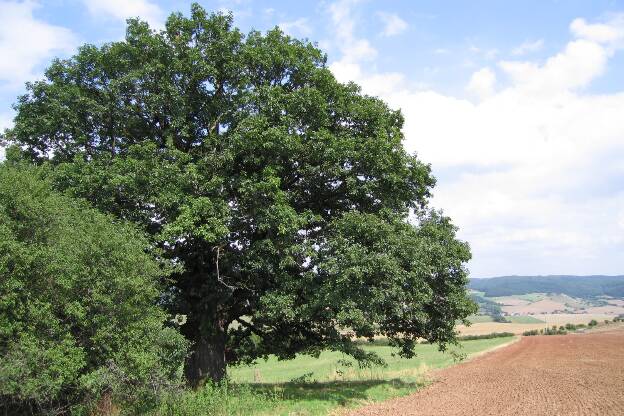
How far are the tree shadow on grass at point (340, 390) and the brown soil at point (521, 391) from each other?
861mm

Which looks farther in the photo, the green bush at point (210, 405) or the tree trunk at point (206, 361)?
the tree trunk at point (206, 361)

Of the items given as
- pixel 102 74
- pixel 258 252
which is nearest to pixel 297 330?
pixel 258 252

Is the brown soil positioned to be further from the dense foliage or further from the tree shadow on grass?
the dense foliage

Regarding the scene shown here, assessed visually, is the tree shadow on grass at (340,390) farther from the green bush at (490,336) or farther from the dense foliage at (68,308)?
the green bush at (490,336)

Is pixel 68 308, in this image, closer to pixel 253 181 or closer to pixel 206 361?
pixel 253 181

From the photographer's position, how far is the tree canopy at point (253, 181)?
18.7 metres

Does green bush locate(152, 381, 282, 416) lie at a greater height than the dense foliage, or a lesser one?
lesser

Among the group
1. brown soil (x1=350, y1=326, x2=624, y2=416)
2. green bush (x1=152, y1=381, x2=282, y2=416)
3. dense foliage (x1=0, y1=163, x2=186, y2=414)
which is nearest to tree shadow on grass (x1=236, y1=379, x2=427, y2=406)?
brown soil (x1=350, y1=326, x2=624, y2=416)

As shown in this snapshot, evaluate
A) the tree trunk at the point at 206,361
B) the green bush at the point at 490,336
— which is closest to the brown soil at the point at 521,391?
the tree trunk at the point at 206,361

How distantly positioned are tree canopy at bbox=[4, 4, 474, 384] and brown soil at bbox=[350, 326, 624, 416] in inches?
108

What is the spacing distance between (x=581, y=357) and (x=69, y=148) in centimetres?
4689

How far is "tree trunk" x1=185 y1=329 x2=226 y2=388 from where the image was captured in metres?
22.1

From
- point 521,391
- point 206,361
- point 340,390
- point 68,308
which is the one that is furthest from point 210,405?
point 521,391

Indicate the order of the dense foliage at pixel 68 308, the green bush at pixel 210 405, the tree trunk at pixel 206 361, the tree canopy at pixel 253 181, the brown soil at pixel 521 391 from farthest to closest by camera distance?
the tree trunk at pixel 206 361 → the brown soil at pixel 521 391 → the tree canopy at pixel 253 181 → the green bush at pixel 210 405 → the dense foliage at pixel 68 308
